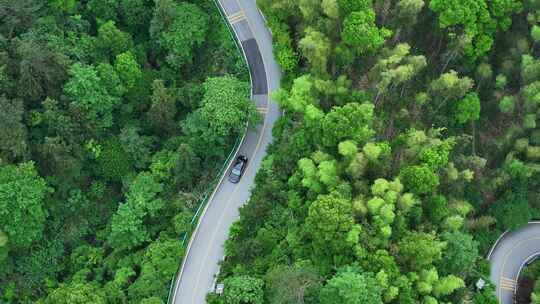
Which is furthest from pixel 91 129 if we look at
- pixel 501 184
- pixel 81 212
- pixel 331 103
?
pixel 501 184

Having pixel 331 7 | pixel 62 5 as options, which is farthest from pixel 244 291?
pixel 62 5

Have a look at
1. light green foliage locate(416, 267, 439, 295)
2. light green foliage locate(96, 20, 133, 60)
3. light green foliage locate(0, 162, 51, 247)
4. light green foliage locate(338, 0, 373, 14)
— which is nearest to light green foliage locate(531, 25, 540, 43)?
light green foliage locate(338, 0, 373, 14)

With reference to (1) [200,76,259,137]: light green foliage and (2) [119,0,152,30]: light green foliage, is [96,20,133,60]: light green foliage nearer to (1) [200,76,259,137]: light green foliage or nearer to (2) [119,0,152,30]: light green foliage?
(2) [119,0,152,30]: light green foliage

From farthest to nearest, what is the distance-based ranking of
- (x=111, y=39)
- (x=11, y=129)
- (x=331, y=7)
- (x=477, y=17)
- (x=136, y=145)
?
(x=111, y=39), (x=136, y=145), (x=11, y=129), (x=477, y=17), (x=331, y=7)

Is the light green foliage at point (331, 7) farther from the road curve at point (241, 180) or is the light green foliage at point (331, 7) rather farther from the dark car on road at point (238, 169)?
the dark car on road at point (238, 169)

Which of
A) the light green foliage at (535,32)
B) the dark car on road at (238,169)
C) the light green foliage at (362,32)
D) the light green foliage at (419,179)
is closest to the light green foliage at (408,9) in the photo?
the light green foliage at (362,32)

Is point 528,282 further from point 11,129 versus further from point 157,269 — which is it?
point 11,129
